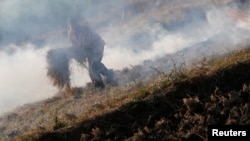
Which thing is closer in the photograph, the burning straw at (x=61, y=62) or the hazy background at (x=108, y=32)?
the burning straw at (x=61, y=62)

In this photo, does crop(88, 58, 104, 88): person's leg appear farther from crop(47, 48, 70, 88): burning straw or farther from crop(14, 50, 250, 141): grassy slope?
crop(14, 50, 250, 141): grassy slope

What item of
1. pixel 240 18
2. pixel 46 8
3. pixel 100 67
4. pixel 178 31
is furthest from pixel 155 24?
pixel 46 8

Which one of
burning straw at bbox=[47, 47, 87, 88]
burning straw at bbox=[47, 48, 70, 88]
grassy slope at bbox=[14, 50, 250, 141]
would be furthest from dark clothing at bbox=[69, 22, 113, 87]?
grassy slope at bbox=[14, 50, 250, 141]

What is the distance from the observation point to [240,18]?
26.2 meters

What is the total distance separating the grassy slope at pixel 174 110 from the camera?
9.10 meters

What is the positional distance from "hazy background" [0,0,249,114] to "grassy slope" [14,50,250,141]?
37.1 feet

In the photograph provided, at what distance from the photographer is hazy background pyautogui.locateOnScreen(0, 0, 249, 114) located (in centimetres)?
2597

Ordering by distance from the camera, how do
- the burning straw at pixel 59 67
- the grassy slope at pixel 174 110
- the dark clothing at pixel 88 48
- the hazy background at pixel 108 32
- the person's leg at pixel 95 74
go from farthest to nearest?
the hazy background at pixel 108 32 → the dark clothing at pixel 88 48 → the person's leg at pixel 95 74 → the burning straw at pixel 59 67 → the grassy slope at pixel 174 110

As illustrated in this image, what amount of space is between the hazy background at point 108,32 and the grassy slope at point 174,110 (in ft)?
37.1

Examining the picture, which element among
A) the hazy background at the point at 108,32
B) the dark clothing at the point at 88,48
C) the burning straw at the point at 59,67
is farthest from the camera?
the hazy background at the point at 108,32

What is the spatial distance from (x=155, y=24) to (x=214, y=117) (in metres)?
28.4

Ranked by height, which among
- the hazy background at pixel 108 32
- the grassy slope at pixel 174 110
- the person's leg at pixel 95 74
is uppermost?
the hazy background at pixel 108 32

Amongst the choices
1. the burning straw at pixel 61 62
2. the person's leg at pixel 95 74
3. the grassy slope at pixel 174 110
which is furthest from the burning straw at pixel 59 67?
the grassy slope at pixel 174 110

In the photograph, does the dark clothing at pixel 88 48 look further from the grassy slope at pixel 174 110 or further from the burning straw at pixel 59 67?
the grassy slope at pixel 174 110
